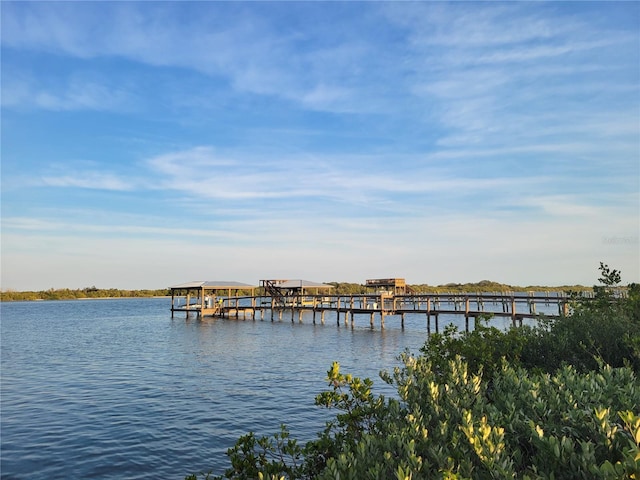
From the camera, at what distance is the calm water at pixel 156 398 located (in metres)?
12.0

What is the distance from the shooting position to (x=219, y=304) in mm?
61438

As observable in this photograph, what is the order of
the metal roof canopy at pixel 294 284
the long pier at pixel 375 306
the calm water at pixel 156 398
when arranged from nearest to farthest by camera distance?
the calm water at pixel 156 398, the long pier at pixel 375 306, the metal roof canopy at pixel 294 284

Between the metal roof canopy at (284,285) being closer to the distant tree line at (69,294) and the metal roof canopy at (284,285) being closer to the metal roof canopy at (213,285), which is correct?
the metal roof canopy at (213,285)

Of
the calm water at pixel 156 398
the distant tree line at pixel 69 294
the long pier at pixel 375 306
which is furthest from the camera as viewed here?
the distant tree line at pixel 69 294

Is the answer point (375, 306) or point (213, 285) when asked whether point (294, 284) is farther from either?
point (375, 306)

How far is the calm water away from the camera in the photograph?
12.0 metres

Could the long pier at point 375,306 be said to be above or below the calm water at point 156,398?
above

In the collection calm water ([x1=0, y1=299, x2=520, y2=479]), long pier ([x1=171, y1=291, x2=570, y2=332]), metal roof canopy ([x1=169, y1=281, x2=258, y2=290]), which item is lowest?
calm water ([x1=0, y1=299, x2=520, y2=479])

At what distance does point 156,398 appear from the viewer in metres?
18.1

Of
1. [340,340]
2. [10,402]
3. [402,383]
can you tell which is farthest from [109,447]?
[340,340]

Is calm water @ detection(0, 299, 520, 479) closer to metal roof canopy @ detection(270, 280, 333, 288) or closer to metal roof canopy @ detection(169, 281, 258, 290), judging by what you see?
metal roof canopy @ detection(169, 281, 258, 290)

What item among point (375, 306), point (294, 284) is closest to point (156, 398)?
point (375, 306)

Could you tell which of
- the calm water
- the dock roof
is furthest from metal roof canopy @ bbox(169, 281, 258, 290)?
the calm water

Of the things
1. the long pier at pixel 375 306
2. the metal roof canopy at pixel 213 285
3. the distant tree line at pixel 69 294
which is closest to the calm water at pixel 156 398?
the long pier at pixel 375 306
